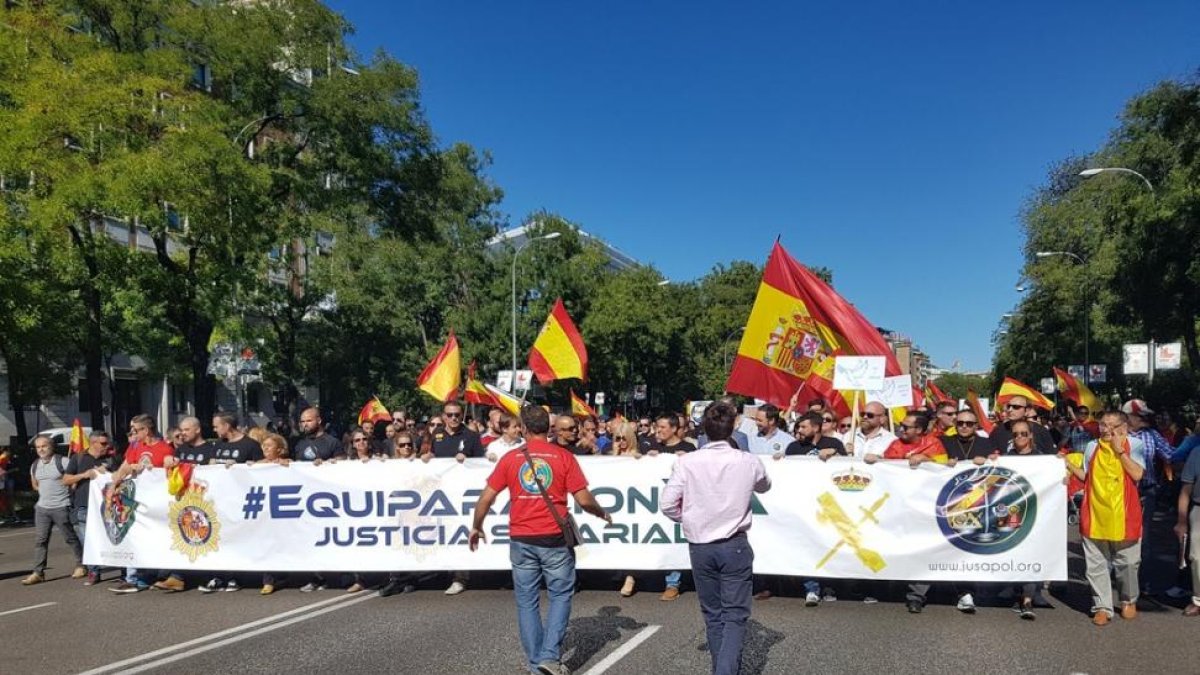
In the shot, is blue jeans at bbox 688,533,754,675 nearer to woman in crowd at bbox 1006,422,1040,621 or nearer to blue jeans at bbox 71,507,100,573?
woman in crowd at bbox 1006,422,1040,621

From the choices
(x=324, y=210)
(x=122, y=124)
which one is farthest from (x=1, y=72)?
(x=324, y=210)

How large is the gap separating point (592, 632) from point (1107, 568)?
4.04 metres

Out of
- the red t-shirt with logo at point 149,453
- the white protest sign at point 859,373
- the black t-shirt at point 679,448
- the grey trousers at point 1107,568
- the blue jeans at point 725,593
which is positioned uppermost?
the white protest sign at point 859,373

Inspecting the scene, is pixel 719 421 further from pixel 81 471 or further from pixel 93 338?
pixel 93 338

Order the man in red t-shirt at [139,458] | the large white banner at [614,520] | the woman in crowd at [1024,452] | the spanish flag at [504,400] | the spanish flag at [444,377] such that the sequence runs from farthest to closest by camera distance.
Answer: the spanish flag at [444,377], the spanish flag at [504,400], the man in red t-shirt at [139,458], the large white banner at [614,520], the woman in crowd at [1024,452]

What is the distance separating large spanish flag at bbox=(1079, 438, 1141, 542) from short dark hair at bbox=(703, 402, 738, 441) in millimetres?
3766

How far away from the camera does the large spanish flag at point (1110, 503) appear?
7383 mm

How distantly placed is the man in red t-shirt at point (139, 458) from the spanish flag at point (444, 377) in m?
5.29

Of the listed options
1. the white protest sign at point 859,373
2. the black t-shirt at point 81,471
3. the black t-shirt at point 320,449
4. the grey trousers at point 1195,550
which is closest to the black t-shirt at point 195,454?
the black t-shirt at point 320,449

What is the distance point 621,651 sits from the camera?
6.55 metres

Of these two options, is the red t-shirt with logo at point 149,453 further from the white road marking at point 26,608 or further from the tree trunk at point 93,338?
the tree trunk at point 93,338

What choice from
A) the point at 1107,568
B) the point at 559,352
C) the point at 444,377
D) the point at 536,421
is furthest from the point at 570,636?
the point at 444,377

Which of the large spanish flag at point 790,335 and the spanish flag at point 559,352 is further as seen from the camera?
the spanish flag at point 559,352

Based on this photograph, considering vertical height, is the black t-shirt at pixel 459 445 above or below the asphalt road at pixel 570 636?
above
